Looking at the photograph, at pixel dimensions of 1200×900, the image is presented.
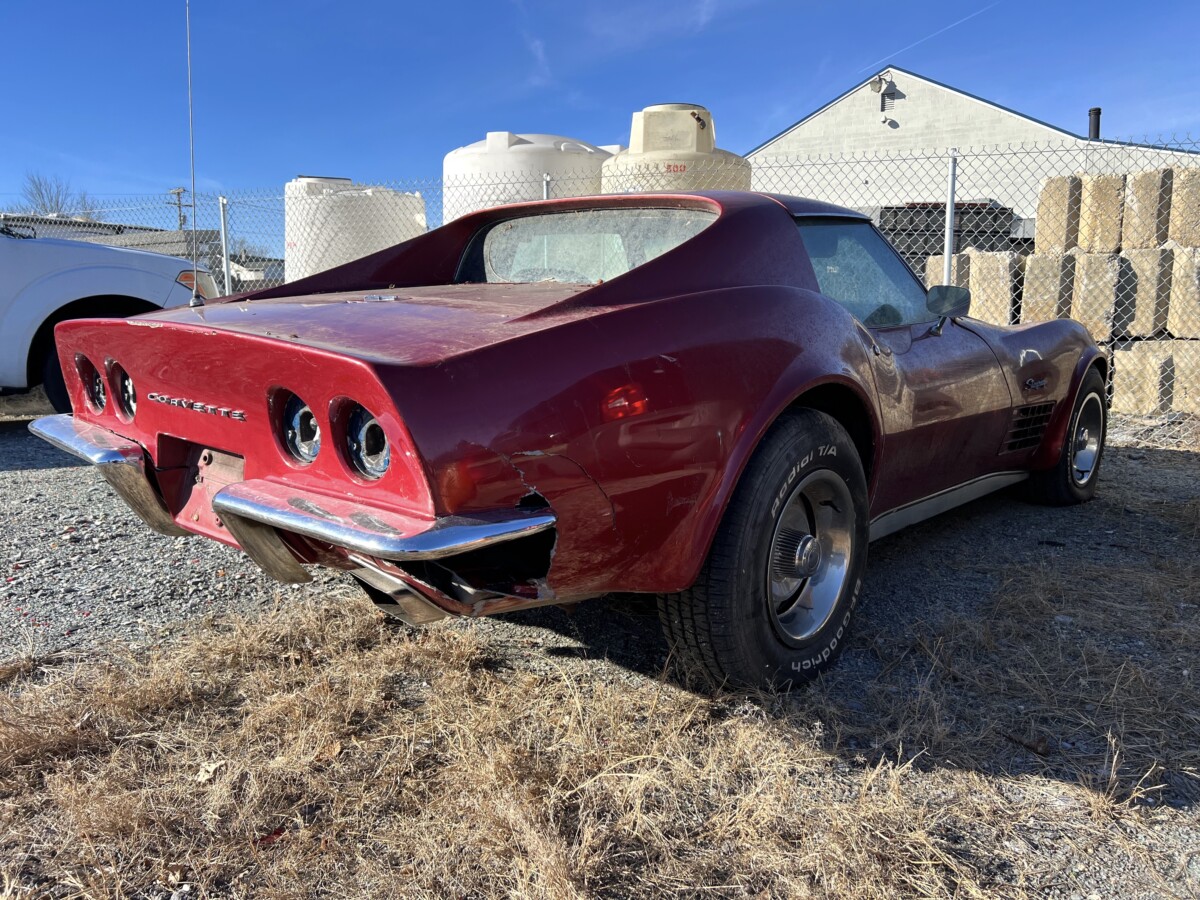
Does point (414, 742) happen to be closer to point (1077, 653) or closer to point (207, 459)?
point (207, 459)

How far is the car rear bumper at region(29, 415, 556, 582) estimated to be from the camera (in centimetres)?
162

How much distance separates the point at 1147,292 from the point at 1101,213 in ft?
2.59

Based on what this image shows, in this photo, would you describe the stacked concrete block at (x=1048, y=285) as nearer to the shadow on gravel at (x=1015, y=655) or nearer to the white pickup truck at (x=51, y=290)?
the shadow on gravel at (x=1015, y=655)

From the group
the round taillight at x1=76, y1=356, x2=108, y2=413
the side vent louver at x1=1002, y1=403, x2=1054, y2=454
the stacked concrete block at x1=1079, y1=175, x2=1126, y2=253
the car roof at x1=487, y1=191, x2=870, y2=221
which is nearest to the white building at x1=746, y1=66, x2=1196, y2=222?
the stacked concrete block at x1=1079, y1=175, x2=1126, y2=253

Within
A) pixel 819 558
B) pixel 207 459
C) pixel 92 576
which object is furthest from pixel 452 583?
pixel 92 576

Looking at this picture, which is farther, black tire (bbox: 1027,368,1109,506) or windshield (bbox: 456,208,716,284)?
black tire (bbox: 1027,368,1109,506)

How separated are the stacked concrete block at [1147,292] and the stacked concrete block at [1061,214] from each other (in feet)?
1.80

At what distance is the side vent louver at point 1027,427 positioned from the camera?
374 cm

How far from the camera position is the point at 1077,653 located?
2.69m

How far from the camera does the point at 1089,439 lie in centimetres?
456

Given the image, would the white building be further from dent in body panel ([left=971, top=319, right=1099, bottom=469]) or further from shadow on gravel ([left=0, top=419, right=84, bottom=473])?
shadow on gravel ([left=0, top=419, right=84, bottom=473])

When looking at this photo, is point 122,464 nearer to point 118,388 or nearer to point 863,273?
point 118,388

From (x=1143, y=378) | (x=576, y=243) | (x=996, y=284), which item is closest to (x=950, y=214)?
(x=996, y=284)

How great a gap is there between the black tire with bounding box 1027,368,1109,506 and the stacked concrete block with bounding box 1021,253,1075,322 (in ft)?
9.99
